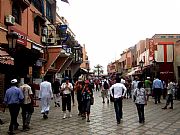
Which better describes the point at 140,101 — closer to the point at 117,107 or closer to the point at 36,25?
the point at 117,107

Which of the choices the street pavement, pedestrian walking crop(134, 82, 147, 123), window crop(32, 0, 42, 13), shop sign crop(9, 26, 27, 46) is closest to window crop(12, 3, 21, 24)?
shop sign crop(9, 26, 27, 46)

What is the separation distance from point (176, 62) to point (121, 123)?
1901cm

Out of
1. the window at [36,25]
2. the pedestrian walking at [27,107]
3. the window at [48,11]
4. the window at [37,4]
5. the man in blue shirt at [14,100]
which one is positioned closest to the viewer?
the man in blue shirt at [14,100]

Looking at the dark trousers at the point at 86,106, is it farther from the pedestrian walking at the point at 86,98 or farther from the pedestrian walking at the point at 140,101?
the pedestrian walking at the point at 140,101

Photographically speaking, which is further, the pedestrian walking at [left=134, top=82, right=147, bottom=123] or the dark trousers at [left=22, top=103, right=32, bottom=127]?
the pedestrian walking at [left=134, top=82, right=147, bottom=123]

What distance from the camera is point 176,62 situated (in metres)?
28.7

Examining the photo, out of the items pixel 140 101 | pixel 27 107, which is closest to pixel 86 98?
pixel 140 101

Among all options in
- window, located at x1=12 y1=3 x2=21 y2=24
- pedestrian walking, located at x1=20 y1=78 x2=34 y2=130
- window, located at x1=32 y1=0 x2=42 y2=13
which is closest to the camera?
pedestrian walking, located at x1=20 y1=78 x2=34 y2=130

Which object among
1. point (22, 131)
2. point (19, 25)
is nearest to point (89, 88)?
point (22, 131)

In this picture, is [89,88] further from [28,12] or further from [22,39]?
[28,12]

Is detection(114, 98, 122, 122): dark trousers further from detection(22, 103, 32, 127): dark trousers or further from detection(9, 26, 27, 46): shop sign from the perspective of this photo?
detection(9, 26, 27, 46): shop sign

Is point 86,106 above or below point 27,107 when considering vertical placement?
below

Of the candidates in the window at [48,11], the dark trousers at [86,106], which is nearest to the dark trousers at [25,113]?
the dark trousers at [86,106]

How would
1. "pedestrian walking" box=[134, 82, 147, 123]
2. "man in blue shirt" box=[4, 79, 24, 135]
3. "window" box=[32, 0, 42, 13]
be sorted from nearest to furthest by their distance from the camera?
"man in blue shirt" box=[4, 79, 24, 135], "pedestrian walking" box=[134, 82, 147, 123], "window" box=[32, 0, 42, 13]
